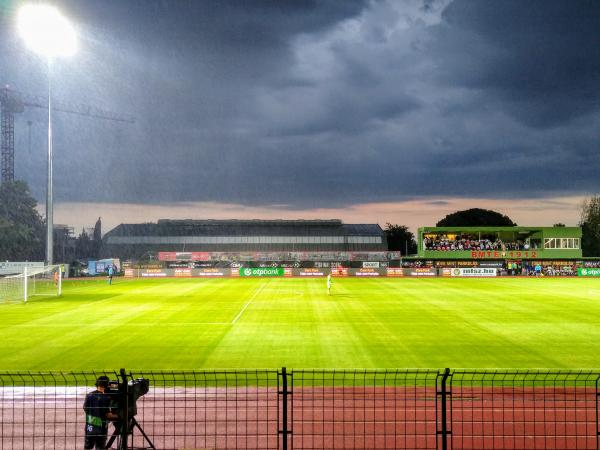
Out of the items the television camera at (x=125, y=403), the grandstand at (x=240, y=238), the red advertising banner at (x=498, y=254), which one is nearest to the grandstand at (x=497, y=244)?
the red advertising banner at (x=498, y=254)

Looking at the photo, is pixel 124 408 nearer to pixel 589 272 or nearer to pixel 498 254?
pixel 498 254

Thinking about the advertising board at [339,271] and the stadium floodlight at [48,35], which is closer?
the stadium floodlight at [48,35]

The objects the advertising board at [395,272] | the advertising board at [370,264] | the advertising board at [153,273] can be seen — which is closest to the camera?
the advertising board at [153,273]

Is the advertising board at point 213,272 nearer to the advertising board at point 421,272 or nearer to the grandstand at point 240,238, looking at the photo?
the advertising board at point 421,272

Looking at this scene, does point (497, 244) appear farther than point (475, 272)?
Yes

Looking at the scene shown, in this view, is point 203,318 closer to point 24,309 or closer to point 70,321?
point 70,321

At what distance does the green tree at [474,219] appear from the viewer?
469 ft

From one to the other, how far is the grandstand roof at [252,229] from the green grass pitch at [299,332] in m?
65.5

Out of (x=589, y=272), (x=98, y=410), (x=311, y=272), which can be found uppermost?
(x=98, y=410)

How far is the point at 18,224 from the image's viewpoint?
82.2m

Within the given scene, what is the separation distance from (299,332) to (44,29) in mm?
31159

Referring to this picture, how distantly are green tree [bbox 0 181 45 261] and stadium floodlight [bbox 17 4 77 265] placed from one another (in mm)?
45671

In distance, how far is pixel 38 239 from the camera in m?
87.2

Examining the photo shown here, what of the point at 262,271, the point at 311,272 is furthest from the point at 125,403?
the point at 262,271
